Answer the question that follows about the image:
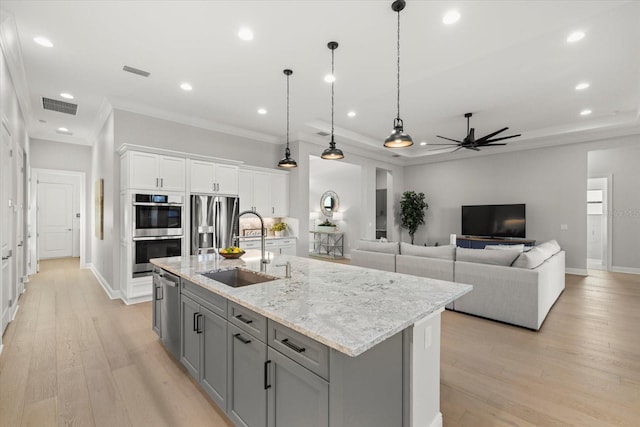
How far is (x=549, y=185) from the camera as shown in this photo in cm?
694

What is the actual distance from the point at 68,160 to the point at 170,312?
6770mm

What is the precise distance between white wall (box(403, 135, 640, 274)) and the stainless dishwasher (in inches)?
307


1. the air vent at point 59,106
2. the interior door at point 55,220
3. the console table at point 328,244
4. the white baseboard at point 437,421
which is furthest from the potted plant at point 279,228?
the interior door at point 55,220

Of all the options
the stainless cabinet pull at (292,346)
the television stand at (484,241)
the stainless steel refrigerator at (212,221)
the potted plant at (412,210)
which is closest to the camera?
the stainless cabinet pull at (292,346)

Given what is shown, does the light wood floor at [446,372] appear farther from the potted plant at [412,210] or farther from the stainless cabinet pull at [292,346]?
the potted plant at [412,210]

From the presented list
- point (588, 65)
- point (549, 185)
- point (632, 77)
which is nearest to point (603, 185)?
point (549, 185)

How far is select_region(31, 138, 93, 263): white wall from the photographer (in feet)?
22.1

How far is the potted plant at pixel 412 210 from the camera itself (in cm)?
884

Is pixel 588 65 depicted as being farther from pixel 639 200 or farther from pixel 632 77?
pixel 639 200

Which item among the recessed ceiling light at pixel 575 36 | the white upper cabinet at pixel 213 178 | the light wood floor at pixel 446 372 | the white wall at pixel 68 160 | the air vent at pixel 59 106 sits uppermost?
the recessed ceiling light at pixel 575 36

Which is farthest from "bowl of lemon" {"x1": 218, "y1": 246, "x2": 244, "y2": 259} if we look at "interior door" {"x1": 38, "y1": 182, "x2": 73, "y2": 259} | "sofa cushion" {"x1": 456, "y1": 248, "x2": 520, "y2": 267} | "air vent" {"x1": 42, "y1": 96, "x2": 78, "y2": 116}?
"interior door" {"x1": 38, "y1": 182, "x2": 73, "y2": 259}

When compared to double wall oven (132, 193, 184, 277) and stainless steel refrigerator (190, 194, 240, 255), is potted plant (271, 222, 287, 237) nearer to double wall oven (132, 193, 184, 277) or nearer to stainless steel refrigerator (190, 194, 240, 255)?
stainless steel refrigerator (190, 194, 240, 255)

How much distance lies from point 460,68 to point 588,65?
1565mm

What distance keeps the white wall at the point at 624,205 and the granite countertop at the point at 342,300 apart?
736 cm
